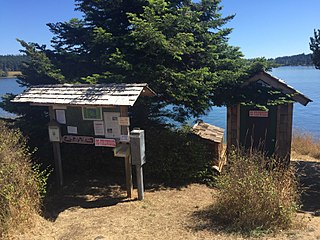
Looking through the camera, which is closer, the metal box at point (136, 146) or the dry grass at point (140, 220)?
the dry grass at point (140, 220)

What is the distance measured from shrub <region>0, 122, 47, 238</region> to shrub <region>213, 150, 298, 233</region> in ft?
10.2

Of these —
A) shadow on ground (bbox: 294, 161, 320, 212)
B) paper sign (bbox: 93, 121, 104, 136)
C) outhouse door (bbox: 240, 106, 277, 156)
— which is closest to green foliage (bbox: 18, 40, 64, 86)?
paper sign (bbox: 93, 121, 104, 136)

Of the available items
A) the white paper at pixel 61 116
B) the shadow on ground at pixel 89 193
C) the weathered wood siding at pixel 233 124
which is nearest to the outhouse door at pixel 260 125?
the weathered wood siding at pixel 233 124

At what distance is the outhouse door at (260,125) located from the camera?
8.91 metres

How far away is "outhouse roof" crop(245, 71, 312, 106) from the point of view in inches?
332

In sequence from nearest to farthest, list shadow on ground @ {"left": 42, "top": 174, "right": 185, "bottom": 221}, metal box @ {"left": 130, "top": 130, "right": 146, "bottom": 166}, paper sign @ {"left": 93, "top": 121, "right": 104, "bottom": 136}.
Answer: metal box @ {"left": 130, "top": 130, "right": 146, "bottom": 166} → shadow on ground @ {"left": 42, "top": 174, "right": 185, "bottom": 221} → paper sign @ {"left": 93, "top": 121, "right": 104, "bottom": 136}

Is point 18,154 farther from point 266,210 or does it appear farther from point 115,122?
point 266,210

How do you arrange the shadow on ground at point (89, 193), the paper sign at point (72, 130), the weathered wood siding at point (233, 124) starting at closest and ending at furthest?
1. the shadow on ground at point (89, 193)
2. the paper sign at point (72, 130)
3. the weathered wood siding at point (233, 124)

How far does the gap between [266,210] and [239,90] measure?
175 inches

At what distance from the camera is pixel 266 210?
4.48 metres

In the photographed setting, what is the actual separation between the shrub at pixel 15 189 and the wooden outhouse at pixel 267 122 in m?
5.80

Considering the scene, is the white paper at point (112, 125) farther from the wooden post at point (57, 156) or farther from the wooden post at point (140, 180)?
the wooden post at point (57, 156)

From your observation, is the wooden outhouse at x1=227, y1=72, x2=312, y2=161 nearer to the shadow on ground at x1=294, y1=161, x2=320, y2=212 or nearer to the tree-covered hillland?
the tree-covered hillland

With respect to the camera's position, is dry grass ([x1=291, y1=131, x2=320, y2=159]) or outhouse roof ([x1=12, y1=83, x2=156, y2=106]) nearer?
outhouse roof ([x1=12, y1=83, x2=156, y2=106])
